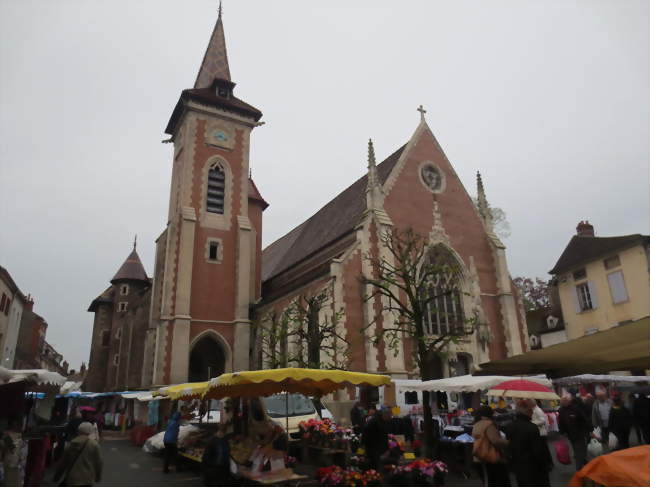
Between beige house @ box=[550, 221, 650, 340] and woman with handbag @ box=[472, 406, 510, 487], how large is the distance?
20.4 meters

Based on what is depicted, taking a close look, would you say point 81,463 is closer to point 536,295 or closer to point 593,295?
point 593,295

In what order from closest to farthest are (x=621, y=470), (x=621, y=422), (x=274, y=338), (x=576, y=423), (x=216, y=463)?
(x=621, y=470) < (x=216, y=463) < (x=576, y=423) < (x=621, y=422) < (x=274, y=338)

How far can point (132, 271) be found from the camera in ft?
133

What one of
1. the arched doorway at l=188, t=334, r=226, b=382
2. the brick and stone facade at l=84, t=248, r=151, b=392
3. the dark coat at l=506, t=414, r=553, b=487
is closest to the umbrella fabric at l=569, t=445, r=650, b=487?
the dark coat at l=506, t=414, r=553, b=487

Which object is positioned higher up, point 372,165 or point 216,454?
point 372,165

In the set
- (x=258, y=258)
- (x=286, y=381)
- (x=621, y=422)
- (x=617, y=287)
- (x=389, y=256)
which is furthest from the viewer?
(x=258, y=258)

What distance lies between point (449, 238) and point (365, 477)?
18.1 m

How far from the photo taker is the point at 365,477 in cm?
699

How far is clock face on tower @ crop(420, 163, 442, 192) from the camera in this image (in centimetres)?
2445

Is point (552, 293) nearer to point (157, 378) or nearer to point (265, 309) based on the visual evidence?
point (265, 309)

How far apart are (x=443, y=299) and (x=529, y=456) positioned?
16.8m

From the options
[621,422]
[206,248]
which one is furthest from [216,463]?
[206,248]

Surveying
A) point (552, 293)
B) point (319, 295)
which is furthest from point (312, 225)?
point (552, 293)

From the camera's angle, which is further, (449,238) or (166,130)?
(166,130)
